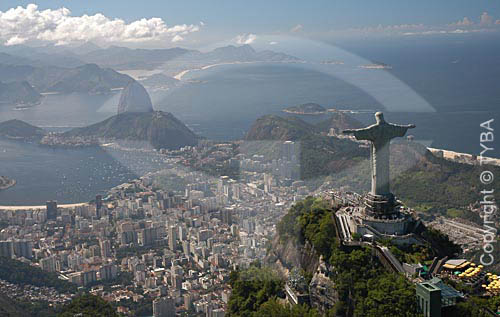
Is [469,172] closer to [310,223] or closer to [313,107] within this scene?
[310,223]

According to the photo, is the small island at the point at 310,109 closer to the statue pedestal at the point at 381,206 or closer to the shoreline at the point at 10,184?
the shoreline at the point at 10,184

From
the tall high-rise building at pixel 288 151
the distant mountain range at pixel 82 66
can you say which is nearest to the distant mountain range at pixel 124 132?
the distant mountain range at pixel 82 66

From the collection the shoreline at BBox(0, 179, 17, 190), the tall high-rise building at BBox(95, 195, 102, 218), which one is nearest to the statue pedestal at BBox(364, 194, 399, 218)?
the tall high-rise building at BBox(95, 195, 102, 218)

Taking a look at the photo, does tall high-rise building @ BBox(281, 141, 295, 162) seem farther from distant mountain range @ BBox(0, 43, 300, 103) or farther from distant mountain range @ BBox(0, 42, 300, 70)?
distant mountain range @ BBox(0, 43, 300, 103)

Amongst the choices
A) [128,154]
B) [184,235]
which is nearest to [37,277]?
[184,235]

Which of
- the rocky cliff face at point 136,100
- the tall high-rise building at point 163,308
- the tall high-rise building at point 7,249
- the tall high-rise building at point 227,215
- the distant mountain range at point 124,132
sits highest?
the rocky cliff face at point 136,100

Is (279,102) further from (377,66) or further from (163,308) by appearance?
(163,308)

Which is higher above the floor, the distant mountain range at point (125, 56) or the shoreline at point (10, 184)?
the distant mountain range at point (125, 56)
